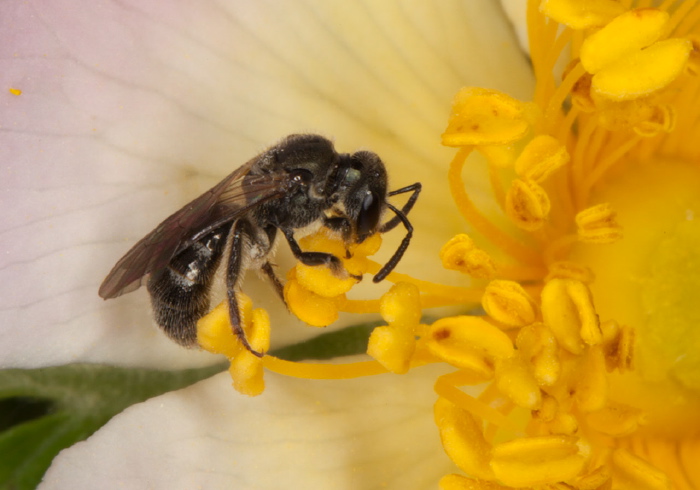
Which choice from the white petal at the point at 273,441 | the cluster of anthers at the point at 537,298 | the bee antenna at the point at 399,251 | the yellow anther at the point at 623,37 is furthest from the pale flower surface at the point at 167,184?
the yellow anther at the point at 623,37

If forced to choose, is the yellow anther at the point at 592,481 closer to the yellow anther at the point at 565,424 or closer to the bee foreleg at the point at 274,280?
the yellow anther at the point at 565,424

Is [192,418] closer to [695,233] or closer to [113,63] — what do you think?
[113,63]

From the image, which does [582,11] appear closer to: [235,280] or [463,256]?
[463,256]

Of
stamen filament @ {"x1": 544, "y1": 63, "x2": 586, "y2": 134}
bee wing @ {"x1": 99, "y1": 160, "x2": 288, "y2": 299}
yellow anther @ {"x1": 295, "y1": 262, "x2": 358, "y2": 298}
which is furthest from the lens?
stamen filament @ {"x1": 544, "y1": 63, "x2": 586, "y2": 134}

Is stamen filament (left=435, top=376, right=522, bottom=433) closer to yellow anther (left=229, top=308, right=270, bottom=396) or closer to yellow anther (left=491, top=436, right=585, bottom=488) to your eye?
yellow anther (left=491, top=436, right=585, bottom=488)

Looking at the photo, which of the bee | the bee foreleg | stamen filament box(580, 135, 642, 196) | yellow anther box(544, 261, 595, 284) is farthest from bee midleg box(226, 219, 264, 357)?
stamen filament box(580, 135, 642, 196)

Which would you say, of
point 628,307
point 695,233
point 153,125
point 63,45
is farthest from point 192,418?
point 695,233
